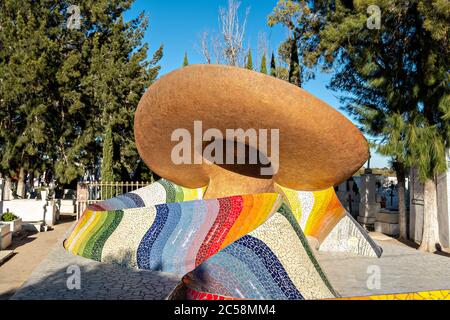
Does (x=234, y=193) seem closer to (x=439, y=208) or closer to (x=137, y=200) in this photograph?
(x=137, y=200)

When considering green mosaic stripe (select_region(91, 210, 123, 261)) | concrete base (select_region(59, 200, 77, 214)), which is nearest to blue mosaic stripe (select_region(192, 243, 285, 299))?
green mosaic stripe (select_region(91, 210, 123, 261))

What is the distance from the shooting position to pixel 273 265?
15.0ft

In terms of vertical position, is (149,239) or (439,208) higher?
(439,208)

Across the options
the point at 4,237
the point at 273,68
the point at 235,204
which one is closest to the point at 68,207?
the point at 4,237

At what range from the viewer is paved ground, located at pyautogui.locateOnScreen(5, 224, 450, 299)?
5926 mm

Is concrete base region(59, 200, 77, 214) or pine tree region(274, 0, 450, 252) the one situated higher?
pine tree region(274, 0, 450, 252)

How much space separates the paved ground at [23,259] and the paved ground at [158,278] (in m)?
0.46

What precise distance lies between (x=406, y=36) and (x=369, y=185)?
7052mm

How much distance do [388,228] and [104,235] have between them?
491 inches

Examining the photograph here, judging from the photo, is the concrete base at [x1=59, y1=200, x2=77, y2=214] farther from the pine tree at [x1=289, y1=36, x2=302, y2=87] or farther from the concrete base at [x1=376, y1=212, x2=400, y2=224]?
the concrete base at [x1=376, y1=212, x2=400, y2=224]

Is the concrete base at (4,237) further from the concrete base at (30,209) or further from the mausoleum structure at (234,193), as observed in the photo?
the concrete base at (30,209)

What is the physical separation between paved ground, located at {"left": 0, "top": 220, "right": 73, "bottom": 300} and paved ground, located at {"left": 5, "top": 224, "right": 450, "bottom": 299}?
18.2 inches

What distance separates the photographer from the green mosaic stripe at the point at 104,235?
8.19 metres

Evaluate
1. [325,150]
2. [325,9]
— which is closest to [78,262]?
[325,150]
